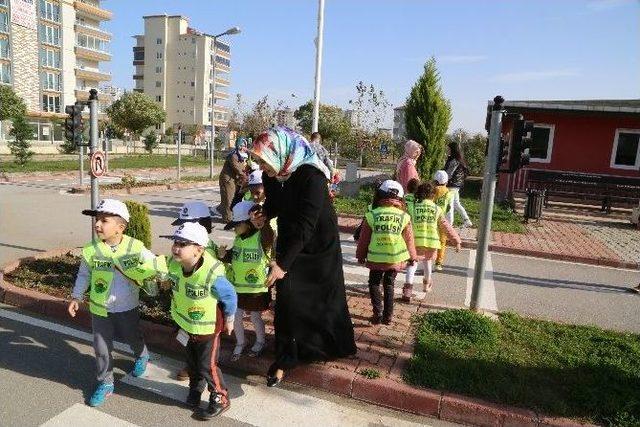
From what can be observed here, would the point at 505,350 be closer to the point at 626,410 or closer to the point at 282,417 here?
the point at 626,410

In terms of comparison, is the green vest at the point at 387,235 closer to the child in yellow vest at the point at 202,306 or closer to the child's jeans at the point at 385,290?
the child's jeans at the point at 385,290

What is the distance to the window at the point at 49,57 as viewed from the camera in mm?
58719

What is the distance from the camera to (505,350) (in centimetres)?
441

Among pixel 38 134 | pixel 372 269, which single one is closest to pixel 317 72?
pixel 372 269

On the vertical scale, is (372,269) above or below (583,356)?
above

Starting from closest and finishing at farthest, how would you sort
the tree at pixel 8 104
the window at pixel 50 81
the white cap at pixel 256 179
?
the white cap at pixel 256 179, the tree at pixel 8 104, the window at pixel 50 81

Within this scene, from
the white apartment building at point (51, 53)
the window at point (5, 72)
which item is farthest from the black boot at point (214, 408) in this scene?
the window at point (5, 72)

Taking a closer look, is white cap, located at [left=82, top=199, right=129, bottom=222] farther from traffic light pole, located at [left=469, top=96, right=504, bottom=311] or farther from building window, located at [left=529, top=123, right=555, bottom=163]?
building window, located at [left=529, top=123, right=555, bottom=163]

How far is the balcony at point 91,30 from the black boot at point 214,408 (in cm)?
7472

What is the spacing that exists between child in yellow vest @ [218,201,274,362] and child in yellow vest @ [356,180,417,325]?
129cm

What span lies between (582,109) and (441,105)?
5454 mm

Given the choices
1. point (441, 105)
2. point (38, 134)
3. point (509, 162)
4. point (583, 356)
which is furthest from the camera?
point (38, 134)

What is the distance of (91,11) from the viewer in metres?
67.2

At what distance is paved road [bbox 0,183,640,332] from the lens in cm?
612
